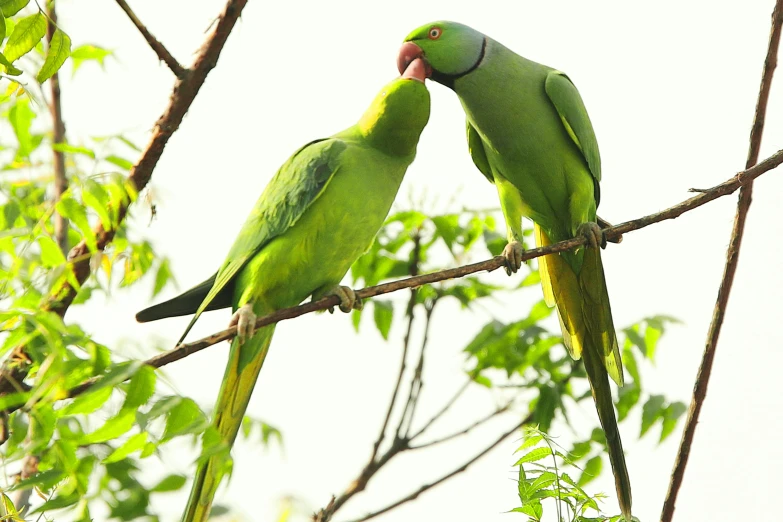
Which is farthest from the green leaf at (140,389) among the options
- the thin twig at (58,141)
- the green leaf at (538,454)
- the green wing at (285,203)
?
the thin twig at (58,141)

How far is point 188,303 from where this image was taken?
8.10ft

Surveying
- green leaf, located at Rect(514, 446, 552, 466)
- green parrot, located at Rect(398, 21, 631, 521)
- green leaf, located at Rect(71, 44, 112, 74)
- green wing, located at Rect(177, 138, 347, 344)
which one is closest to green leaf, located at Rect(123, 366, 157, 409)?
green leaf, located at Rect(514, 446, 552, 466)

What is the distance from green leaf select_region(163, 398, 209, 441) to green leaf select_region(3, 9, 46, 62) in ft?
2.50

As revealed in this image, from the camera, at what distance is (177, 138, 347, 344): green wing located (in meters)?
2.52

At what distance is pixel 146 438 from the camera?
1.55m

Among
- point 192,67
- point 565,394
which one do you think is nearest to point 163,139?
point 192,67

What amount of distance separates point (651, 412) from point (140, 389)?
1.81 metres

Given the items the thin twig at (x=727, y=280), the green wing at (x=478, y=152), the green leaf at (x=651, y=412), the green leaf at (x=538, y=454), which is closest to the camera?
the green leaf at (x=538, y=454)

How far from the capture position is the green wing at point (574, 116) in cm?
275

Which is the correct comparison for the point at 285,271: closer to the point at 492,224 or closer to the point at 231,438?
the point at 231,438

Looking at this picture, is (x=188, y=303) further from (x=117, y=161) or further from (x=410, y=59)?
(x=410, y=59)

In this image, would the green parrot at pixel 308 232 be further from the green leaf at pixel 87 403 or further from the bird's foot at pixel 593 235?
the green leaf at pixel 87 403

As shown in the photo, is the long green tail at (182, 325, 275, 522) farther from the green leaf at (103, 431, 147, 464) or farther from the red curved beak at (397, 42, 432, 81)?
the red curved beak at (397, 42, 432, 81)

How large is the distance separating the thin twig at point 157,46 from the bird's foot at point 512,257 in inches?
43.6
